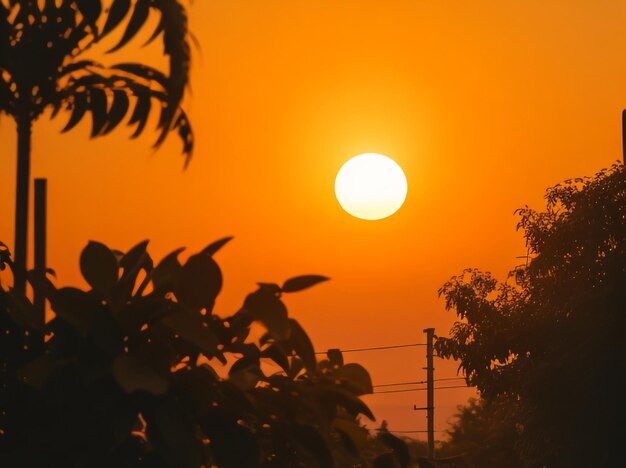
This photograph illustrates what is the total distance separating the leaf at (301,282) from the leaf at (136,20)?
107 centimetres

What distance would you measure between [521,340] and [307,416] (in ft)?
67.3

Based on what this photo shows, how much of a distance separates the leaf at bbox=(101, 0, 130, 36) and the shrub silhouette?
827 millimetres

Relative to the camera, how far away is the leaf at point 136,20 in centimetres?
420

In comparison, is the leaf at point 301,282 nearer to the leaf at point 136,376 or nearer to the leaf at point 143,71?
the leaf at point 136,376

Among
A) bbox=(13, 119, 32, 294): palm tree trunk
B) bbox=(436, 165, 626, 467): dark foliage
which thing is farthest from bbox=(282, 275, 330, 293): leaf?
bbox=(436, 165, 626, 467): dark foliage

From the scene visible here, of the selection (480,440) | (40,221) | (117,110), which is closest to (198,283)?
(117,110)

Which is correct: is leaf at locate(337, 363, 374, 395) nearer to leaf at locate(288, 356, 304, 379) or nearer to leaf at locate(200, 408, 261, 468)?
leaf at locate(288, 356, 304, 379)

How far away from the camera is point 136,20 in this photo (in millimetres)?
4258

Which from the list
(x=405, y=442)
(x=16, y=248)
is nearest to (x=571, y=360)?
(x=405, y=442)

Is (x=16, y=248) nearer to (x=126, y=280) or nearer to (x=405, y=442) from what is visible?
(x=126, y=280)

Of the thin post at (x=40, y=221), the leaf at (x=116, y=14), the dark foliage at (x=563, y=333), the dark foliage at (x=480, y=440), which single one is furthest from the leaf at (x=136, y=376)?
the dark foliage at (x=480, y=440)

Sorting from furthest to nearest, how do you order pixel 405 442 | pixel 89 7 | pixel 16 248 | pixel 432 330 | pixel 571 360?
1. pixel 432 330
2. pixel 571 360
3. pixel 405 442
4. pixel 89 7
5. pixel 16 248

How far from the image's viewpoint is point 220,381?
4.11 meters

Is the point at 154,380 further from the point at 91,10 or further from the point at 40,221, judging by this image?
the point at 40,221
